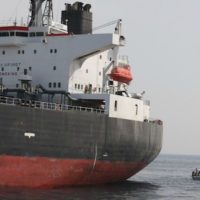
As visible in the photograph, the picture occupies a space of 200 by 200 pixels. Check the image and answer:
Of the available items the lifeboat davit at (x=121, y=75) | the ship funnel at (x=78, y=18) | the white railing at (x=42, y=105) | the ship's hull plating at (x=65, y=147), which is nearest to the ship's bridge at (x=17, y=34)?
the ship funnel at (x=78, y=18)

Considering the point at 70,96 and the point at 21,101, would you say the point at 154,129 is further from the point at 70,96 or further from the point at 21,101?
the point at 21,101

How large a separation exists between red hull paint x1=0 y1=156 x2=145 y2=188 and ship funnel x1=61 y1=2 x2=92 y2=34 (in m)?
8.74

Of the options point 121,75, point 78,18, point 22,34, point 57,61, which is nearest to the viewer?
point 57,61

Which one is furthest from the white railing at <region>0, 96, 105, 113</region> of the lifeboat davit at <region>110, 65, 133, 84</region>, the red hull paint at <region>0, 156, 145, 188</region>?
the lifeboat davit at <region>110, 65, 133, 84</region>

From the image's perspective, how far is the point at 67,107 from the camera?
105ft

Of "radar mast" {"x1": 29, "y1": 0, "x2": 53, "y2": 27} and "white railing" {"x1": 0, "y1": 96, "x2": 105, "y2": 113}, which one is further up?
"radar mast" {"x1": 29, "y1": 0, "x2": 53, "y2": 27}

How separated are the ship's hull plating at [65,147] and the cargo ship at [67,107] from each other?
0.05 metres

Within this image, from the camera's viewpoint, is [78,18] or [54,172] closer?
[54,172]

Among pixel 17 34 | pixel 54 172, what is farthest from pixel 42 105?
pixel 17 34

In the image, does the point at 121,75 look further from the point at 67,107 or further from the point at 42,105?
the point at 42,105

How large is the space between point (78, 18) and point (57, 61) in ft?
14.7

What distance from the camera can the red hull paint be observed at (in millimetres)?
27672

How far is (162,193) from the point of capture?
34125 mm

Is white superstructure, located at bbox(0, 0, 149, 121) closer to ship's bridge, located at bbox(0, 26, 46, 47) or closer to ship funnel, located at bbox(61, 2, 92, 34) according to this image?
ship's bridge, located at bbox(0, 26, 46, 47)
